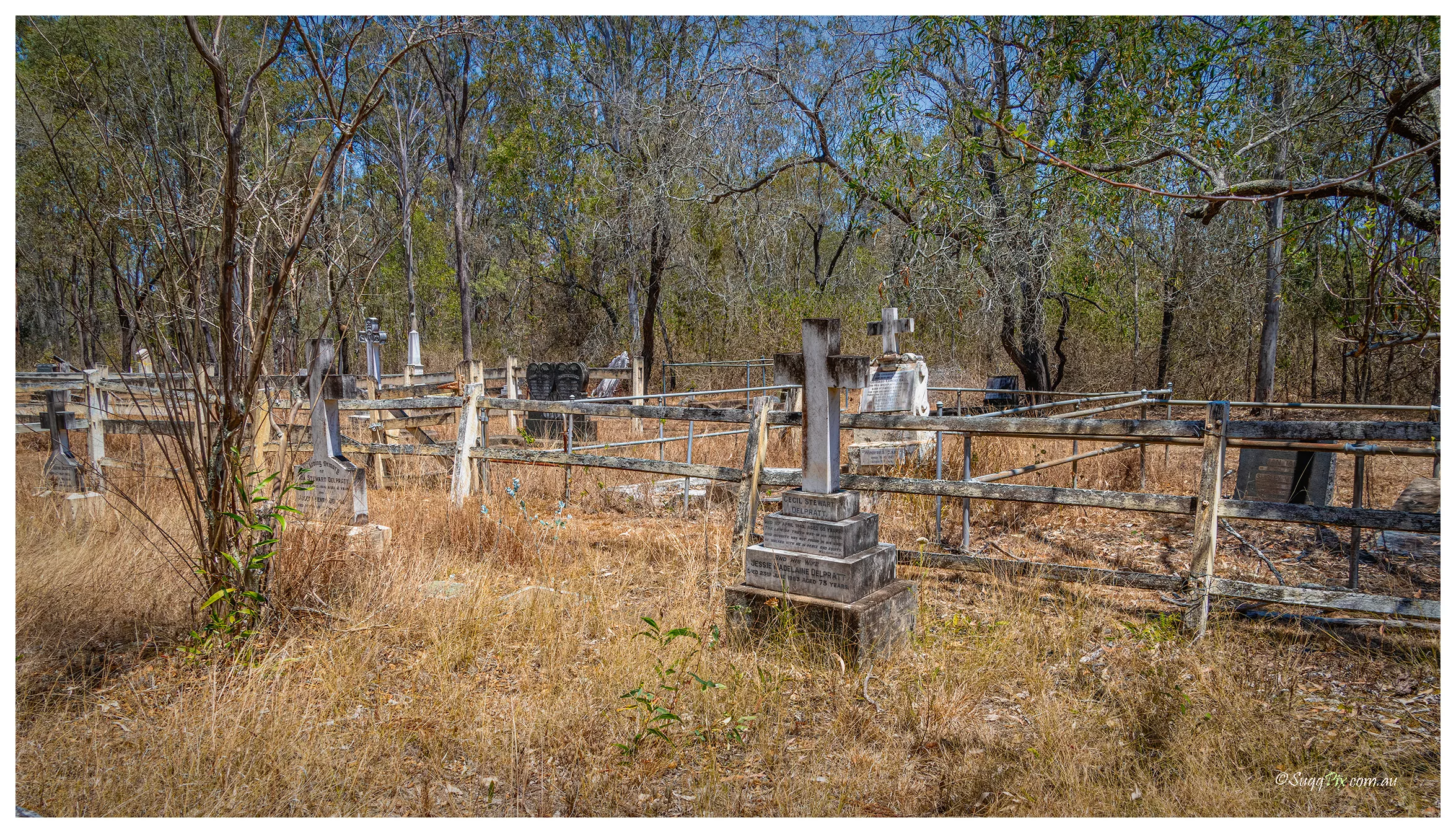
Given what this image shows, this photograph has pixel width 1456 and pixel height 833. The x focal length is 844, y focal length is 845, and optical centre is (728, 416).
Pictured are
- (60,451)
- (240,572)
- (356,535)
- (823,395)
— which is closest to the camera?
(240,572)

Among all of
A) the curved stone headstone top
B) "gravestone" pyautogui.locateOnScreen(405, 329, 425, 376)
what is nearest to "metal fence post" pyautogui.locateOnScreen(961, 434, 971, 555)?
the curved stone headstone top

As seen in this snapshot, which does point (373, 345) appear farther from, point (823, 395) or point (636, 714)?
point (636, 714)

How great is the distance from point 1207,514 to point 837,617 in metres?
2.09

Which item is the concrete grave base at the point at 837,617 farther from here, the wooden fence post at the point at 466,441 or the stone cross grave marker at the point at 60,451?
the stone cross grave marker at the point at 60,451

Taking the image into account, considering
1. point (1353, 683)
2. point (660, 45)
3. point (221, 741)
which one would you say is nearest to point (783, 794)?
point (221, 741)

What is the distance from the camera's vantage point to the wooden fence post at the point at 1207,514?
4.48 meters

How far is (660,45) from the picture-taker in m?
20.3

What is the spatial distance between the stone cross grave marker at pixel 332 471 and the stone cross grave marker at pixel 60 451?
2.32m

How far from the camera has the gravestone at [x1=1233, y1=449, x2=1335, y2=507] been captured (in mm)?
7336

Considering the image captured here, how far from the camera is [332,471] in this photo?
6711 mm

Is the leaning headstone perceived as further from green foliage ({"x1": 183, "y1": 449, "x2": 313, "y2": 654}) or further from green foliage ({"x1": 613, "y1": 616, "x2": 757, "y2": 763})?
green foliage ({"x1": 613, "y1": 616, "x2": 757, "y2": 763})

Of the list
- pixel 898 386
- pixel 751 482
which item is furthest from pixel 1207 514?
pixel 898 386

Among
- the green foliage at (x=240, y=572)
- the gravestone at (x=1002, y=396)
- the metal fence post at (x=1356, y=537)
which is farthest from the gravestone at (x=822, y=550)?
the gravestone at (x=1002, y=396)
